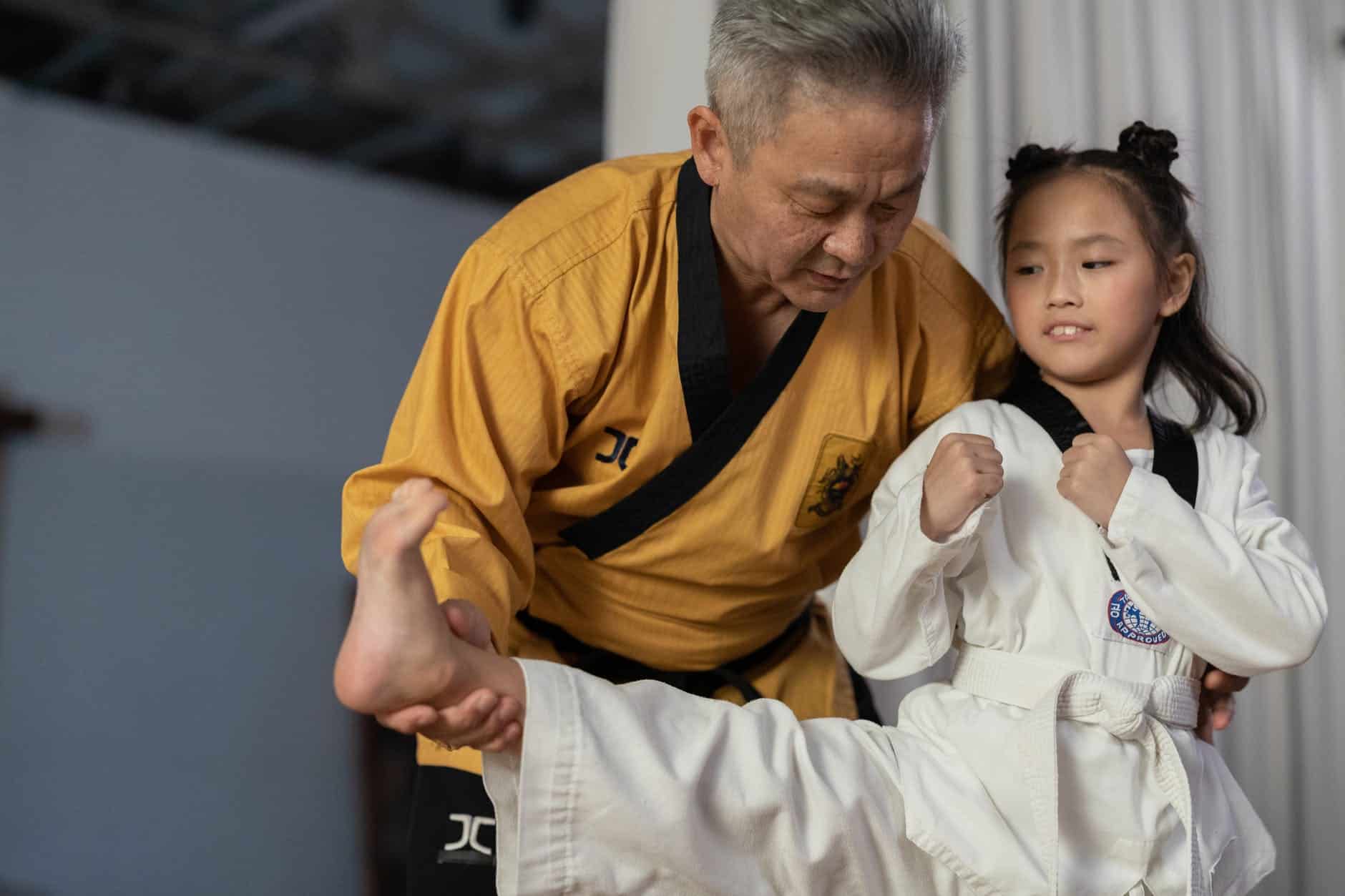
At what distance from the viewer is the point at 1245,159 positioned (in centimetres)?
220

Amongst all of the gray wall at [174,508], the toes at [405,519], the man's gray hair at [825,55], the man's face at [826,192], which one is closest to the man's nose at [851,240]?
the man's face at [826,192]

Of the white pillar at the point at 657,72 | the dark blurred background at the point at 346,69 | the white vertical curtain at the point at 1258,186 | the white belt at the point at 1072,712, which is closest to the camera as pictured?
the white belt at the point at 1072,712

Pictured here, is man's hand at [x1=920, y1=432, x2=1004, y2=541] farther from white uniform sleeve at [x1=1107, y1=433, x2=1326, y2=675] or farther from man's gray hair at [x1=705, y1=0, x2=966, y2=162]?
man's gray hair at [x1=705, y1=0, x2=966, y2=162]

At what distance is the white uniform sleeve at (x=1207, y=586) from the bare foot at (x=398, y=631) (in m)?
0.64

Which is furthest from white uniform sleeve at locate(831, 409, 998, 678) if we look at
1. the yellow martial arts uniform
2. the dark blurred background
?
the dark blurred background

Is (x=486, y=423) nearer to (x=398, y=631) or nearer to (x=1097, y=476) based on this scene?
(x=398, y=631)

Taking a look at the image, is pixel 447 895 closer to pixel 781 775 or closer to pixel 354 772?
pixel 781 775

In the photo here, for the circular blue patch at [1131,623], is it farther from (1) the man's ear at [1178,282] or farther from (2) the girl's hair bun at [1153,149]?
(2) the girl's hair bun at [1153,149]

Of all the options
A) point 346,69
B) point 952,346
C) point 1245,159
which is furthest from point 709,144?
point 346,69

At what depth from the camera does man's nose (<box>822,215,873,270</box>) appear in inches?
47.9

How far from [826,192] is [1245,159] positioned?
4.35 ft

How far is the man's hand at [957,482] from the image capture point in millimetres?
1182

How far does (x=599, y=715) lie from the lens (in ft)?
3.44

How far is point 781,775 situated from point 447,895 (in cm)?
50
